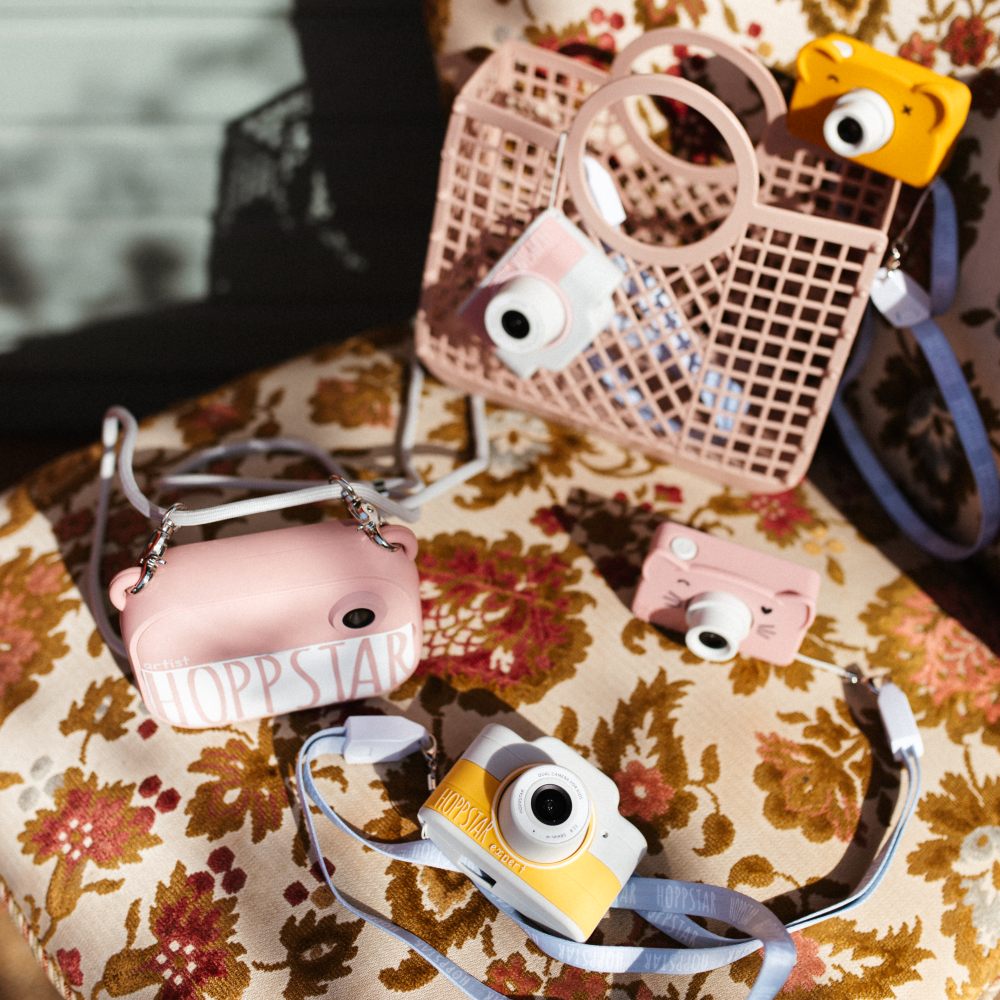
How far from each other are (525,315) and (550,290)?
0.03m

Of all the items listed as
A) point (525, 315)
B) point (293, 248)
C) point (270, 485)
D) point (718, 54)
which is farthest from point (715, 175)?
point (293, 248)

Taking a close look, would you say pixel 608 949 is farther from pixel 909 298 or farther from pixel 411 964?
pixel 909 298

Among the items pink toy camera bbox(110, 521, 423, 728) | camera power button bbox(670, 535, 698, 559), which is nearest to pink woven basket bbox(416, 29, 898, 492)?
camera power button bbox(670, 535, 698, 559)

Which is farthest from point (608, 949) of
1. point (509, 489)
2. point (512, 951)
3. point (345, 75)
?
point (345, 75)

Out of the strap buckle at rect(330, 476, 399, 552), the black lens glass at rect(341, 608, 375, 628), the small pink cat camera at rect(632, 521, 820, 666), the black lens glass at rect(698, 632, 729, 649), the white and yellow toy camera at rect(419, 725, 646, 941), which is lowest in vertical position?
the white and yellow toy camera at rect(419, 725, 646, 941)

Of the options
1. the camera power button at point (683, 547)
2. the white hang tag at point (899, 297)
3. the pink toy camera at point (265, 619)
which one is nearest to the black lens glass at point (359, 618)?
the pink toy camera at point (265, 619)

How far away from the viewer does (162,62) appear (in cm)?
98

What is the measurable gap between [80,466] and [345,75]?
1.75ft

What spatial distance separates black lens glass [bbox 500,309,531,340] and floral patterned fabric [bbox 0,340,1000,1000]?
13 centimetres

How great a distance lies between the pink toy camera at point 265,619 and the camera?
562mm

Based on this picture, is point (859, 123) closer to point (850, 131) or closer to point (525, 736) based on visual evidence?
point (850, 131)

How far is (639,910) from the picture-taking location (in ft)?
1.81

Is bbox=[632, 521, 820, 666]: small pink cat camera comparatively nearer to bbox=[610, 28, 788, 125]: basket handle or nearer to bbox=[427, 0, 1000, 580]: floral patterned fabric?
bbox=[427, 0, 1000, 580]: floral patterned fabric

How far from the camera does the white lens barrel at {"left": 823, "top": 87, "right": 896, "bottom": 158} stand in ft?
1.92
